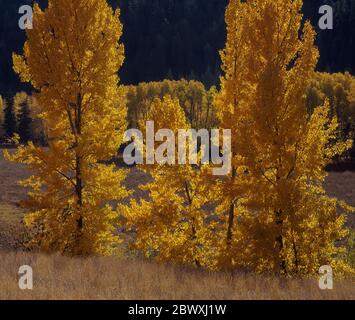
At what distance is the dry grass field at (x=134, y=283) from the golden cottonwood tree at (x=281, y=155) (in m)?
1.11

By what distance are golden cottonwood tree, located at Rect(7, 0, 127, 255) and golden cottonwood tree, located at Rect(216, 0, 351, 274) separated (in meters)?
4.42

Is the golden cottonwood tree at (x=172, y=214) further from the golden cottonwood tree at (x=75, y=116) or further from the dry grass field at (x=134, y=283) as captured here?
the dry grass field at (x=134, y=283)

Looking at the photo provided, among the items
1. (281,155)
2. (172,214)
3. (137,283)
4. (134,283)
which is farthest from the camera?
(172,214)

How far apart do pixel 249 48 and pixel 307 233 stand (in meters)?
5.71

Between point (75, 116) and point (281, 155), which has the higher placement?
point (75, 116)

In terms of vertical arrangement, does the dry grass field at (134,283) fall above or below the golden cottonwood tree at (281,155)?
below

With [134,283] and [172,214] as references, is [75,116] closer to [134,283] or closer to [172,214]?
[172,214]

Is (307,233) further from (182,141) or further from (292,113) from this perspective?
(182,141)

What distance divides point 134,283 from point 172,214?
4.91 metres

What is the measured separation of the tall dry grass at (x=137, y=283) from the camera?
9.93m

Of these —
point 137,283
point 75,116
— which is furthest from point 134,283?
point 75,116

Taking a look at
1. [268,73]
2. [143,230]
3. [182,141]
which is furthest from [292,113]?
[143,230]

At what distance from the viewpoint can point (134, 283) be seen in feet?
37.1

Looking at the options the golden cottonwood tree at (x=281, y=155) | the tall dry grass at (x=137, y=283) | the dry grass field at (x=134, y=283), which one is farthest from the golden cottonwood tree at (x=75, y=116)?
the golden cottonwood tree at (x=281, y=155)
